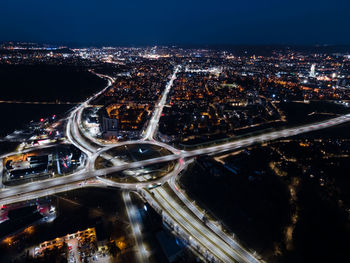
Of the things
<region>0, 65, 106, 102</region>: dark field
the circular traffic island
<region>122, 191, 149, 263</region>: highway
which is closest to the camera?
<region>122, 191, 149, 263</region>: highway

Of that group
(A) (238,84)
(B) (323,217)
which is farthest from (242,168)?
(A) (238,84)

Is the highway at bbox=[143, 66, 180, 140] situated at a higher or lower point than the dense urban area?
higher

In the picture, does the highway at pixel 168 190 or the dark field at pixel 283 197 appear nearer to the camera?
the highway at pixel 168 190

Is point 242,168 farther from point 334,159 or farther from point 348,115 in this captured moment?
point 348,115

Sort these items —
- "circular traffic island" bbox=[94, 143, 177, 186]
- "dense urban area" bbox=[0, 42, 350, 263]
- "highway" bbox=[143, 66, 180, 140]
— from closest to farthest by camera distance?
"dense urban area" bbox=[0, 42, 350, 263] < "circular traffic island" bbox=[94, 143, 177, 186] < "highway" bbox=[143, 66, 180, 140]

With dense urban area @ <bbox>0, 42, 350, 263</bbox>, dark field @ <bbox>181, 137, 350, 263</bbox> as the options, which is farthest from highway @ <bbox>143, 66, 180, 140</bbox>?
dark field @ <bbox>181, 137, 350, 263</bbox>

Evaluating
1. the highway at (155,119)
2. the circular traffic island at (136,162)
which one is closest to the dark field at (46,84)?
the highway at (155,119)

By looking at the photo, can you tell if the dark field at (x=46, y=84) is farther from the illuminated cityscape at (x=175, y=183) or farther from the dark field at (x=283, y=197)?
the dark field at (x=283, y=197)

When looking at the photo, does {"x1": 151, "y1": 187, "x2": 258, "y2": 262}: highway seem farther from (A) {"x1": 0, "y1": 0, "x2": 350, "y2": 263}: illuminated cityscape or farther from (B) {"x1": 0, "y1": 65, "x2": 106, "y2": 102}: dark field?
(B) {"x1": 0, "y1": 65, "x2": 106, "y2": 102}: dark field
